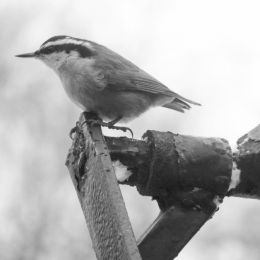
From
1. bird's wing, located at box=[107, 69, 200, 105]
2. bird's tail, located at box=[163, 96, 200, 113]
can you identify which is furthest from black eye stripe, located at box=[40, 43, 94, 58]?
bird's tail, located at box=[163, 96, 200, 113]

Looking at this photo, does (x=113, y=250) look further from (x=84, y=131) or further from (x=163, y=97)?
(x=163, y=97)

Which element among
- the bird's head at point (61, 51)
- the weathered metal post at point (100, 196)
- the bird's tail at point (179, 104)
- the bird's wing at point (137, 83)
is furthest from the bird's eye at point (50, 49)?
the weathered metal post at point (100, 196)

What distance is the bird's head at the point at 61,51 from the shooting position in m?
2.75

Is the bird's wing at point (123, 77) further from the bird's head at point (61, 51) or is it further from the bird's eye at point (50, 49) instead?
the bird's eye at point (50, 49)

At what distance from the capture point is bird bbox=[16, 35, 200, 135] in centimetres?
264

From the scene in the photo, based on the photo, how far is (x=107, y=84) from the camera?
2.69 metres

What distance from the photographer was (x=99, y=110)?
2531mm

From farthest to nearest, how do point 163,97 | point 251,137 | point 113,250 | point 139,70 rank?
point 139,70 → point 163,97 → point 251,137 → point 113,250

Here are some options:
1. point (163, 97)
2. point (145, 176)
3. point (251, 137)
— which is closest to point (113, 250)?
point (145, 176)

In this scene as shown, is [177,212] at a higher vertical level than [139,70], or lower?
lower

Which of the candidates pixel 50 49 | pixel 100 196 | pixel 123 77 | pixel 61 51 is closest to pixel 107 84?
pixel 123 77

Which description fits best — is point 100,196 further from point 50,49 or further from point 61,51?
point 50,49

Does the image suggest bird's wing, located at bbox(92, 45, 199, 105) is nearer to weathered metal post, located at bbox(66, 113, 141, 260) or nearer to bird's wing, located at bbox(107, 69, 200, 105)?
bird's wing, located at bbox(107, 69, 200, 105)

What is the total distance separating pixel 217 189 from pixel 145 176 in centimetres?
19
